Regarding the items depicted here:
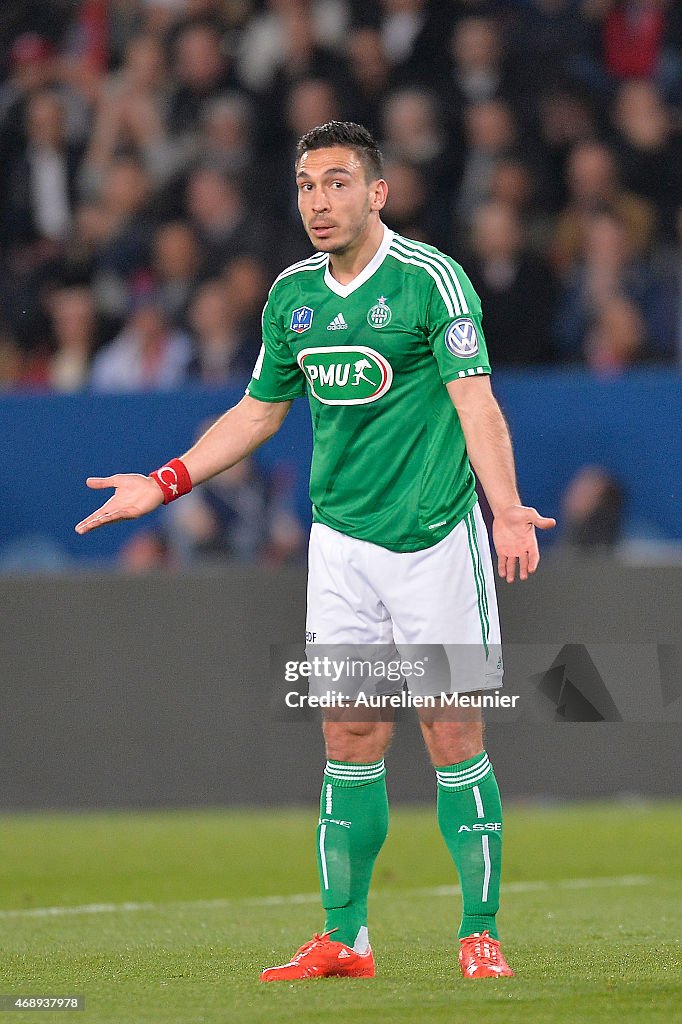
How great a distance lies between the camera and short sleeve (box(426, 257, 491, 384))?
501 cm

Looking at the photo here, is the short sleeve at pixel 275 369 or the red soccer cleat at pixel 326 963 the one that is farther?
the short sleeve at pixel 275 369

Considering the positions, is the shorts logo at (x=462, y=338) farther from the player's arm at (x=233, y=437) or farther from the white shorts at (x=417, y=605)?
the player's arm at (x=233, y=437)

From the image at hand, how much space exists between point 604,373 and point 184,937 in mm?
5361

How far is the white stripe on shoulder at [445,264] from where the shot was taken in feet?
16.6

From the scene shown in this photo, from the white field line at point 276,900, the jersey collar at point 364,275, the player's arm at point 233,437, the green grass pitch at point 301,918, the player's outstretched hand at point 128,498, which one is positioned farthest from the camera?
the white field line at point 276,900

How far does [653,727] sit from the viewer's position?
1032cm

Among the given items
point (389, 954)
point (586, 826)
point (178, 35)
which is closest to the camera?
point (389, 954)

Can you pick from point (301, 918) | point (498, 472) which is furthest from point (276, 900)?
point (498, 472)

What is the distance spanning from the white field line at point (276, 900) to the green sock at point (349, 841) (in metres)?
2.16

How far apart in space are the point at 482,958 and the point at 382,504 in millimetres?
1297

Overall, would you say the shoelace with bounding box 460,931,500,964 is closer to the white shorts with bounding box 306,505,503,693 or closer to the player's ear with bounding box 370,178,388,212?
the white shorts with bounding box 306,505,503,693

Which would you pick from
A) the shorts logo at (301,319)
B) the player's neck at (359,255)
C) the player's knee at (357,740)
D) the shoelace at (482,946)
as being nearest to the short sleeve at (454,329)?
the player's neck at (359,255)

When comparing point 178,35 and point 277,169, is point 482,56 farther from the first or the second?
point 178,35

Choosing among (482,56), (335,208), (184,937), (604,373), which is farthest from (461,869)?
(482,56)
